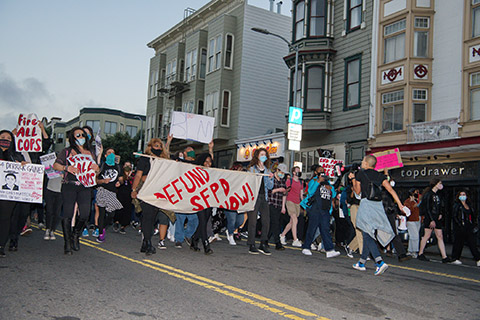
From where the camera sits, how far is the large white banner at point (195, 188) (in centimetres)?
932

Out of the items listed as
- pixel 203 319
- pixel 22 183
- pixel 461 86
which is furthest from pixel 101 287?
pixel 461 86

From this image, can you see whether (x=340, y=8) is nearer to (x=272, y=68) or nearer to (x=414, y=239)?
(x=272, y=68)

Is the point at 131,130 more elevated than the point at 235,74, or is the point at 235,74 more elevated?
the point at 131,130

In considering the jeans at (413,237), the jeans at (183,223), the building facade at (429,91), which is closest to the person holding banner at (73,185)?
the jeans at (183,223)

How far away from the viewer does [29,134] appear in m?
11.0

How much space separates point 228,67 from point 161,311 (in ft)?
99.5

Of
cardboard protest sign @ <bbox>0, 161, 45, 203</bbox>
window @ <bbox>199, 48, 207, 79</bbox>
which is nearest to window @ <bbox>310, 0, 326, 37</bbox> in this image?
window @ <bbox>199, 48, 207, 79</bbox>

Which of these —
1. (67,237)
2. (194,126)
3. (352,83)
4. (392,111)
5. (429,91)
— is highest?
(352,83)

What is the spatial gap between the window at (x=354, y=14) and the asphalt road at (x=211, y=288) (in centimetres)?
1771

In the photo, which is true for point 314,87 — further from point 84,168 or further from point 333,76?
point 84,168

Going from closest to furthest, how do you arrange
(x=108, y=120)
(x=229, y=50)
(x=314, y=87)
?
(x=314, y=87)
(x=229, y=50)
(x=108, y=120)

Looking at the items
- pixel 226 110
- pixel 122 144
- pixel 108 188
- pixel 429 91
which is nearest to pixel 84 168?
pixel 108 188

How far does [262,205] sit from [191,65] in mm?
29022

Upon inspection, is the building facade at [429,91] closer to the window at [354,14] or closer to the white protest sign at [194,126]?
the window at [354,14]
